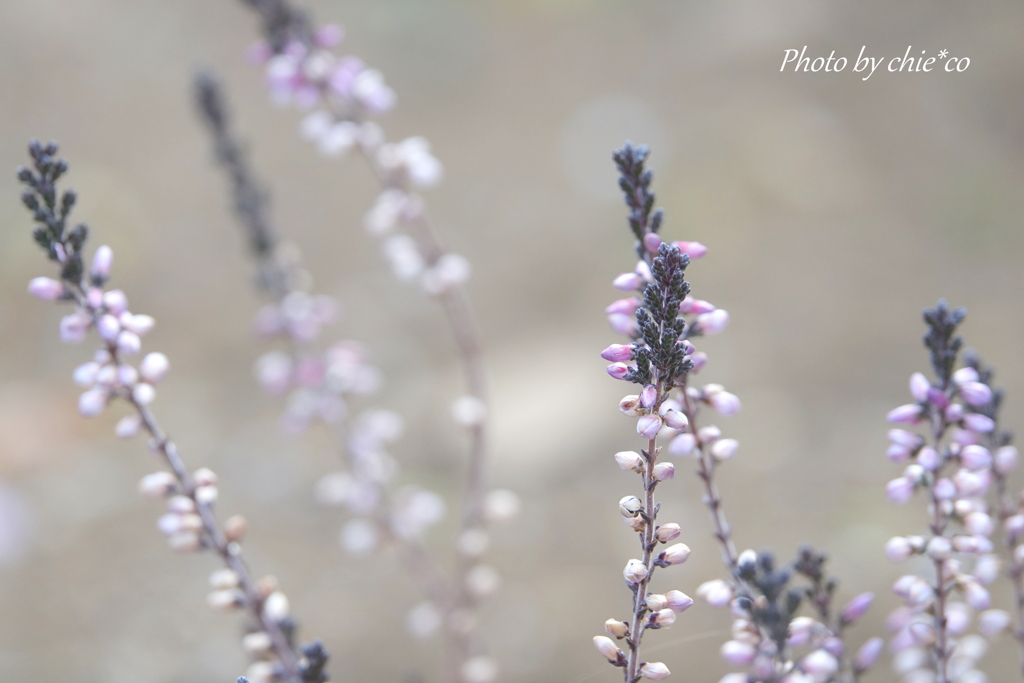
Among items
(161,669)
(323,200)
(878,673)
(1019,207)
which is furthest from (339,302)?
(1019,207)

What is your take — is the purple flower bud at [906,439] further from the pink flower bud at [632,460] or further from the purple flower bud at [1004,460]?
the pink flower bud at [632,460]

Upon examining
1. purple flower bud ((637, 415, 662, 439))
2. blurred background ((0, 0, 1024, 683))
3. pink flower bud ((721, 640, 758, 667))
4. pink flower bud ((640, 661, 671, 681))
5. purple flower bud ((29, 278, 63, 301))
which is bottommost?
pink flower bud ((640, 661, 671, 681))

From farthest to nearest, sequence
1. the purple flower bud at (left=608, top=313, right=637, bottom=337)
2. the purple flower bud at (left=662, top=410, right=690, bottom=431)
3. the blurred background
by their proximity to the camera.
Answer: the blurred background
the purple flower bud at (left=608, top=313, right=637, bottom=337)
the purple flower bud at (left=662, top=410, right=690, bottom=431)

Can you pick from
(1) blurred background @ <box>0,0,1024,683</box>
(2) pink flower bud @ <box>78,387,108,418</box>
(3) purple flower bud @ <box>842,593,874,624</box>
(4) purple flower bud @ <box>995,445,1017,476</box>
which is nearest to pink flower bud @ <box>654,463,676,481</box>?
(3) purple flower bud @ <box>842,593,874,624</box>

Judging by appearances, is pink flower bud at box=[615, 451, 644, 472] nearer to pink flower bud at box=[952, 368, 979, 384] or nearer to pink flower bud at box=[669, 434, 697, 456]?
pink flower bud at box=[669, 434, 697, 456]

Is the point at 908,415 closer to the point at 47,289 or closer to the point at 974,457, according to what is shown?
the point at 974,457

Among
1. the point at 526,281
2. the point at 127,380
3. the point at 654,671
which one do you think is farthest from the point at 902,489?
the point at 526,281
